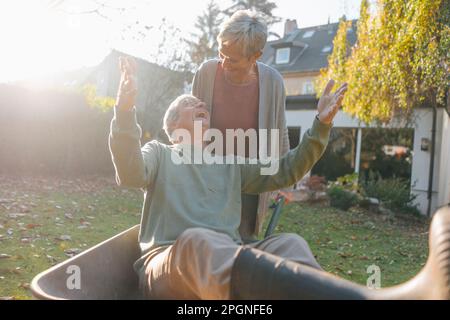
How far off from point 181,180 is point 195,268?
24.2 inches

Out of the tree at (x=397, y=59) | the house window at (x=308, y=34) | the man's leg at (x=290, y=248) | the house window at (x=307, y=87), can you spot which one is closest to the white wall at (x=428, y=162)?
the tree at (x=397, y=59)

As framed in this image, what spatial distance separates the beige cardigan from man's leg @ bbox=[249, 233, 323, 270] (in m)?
0.77

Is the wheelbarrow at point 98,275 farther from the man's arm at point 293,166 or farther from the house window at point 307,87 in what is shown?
the house window at point 307,87

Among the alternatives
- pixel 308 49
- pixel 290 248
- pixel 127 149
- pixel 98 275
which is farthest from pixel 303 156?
pixel 308 49

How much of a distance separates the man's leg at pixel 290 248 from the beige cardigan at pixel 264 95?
0.77 metres

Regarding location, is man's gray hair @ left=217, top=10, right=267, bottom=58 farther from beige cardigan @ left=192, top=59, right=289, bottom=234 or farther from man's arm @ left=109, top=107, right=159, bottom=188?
man's arm @ left=109, top=107, right=159, bottom=188

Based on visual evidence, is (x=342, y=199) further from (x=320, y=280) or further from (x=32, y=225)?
(x=320, y=280)

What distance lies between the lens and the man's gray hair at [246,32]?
8.11 ft

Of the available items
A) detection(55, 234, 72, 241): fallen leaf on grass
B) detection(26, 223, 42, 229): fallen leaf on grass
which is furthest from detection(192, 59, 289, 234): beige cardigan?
detection(26, 223, 42, 229): fallen leaf on grass

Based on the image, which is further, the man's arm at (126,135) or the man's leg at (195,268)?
the man's arm at (126,135)

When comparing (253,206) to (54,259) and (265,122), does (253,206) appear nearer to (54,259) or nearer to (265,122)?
(265,122)

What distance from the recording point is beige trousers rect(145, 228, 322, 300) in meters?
1.58

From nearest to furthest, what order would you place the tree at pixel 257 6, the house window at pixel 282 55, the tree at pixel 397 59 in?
the tree at pixel 397 59, the house window at pixel 282 55, the tree at pixel 257 6

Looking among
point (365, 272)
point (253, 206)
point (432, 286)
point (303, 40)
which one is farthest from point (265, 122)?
point (303, 40)
